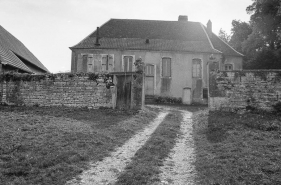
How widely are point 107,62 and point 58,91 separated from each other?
10.9m

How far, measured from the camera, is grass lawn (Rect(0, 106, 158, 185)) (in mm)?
5125

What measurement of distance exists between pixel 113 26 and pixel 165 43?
6237 millimetres

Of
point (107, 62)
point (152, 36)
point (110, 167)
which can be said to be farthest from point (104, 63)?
point (110, 167)

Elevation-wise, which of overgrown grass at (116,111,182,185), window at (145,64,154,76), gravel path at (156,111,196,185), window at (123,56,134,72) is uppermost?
window at (123,56,134,72)

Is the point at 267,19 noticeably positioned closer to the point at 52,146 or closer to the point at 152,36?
the point at 152,36

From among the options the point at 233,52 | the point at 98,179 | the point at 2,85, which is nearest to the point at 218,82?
the point at 98,179

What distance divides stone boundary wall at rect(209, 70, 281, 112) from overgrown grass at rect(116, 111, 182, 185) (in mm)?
4882

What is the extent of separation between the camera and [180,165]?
605 centimetres

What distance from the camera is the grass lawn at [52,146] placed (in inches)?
202

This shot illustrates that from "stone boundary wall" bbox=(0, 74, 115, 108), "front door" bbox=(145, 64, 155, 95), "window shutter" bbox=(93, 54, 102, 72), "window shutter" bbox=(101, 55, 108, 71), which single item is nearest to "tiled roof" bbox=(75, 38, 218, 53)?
"window shutter" bbox=(93, 54, 102, 72)

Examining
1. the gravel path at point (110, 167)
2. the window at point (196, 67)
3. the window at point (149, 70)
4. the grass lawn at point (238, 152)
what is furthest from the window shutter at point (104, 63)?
the gravel path at point (110, 167)

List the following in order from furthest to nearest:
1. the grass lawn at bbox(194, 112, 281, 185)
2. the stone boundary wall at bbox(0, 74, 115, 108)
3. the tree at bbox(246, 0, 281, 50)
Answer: the tree at bbox(246, 0, 281, 50) < the stone boundary wall at bbox(0, 74, 115, 108) < the grass lawn at bbox(194, 112, 281, 185)

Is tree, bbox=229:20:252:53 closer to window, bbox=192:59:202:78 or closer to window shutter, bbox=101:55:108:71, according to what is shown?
window, bbox=192:59:202:78

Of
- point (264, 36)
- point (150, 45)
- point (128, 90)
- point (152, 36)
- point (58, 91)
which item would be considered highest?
point (264, 36)
